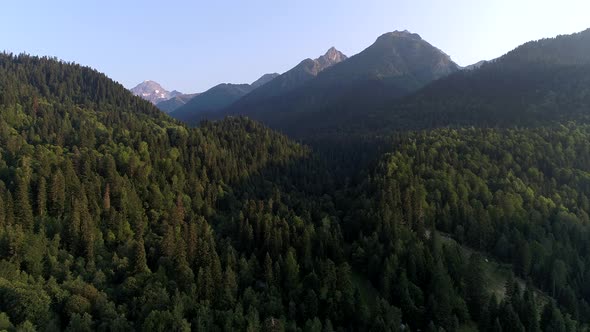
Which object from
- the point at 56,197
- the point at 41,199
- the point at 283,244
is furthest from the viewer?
the point at 56,197

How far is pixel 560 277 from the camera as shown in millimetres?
108125

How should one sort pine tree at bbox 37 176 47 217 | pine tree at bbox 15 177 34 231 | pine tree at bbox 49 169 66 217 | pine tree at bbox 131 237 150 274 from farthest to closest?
1. pine tree at bbox 49 169 66 217
2. pine tree at bbox 37 176 47 217
3. pine tree at bbox 15 177 34 231
4. pine tree at bbox 131 237 150 274

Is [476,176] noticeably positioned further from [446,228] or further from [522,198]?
[446,228]

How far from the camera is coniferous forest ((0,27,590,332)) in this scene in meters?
85.6

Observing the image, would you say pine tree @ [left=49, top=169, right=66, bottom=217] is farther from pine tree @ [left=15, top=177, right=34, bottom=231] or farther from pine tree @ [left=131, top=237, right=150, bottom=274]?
pine tree @ [left=131, top=237, right=150, bottom=274]

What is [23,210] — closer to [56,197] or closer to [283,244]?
[56,197]

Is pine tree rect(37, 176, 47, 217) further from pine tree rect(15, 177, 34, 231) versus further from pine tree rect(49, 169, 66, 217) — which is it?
pine tree rect(15, 177, 34, 231)

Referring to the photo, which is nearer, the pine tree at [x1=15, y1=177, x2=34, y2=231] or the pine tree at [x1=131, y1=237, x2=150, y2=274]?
the pine tree at [x1=131, y1=237, x2=150, y2=274]

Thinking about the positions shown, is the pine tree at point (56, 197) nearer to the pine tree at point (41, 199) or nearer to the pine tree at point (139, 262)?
the pine tree at point (41, 199)

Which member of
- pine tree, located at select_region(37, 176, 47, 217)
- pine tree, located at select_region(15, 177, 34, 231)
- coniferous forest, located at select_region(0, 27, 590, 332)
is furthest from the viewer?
pine tree, located at select_region(37, 176, 47, 217)

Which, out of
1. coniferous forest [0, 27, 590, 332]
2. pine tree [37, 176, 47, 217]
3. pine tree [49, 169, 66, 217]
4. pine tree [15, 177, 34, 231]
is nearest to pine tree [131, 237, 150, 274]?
coniferous forest [0, 27, 590, 332]

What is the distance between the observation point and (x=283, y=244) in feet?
380

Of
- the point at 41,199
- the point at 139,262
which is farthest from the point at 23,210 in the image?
the point at 139,262

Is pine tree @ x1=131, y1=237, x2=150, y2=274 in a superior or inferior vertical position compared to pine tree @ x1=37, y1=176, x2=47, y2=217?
inferior
